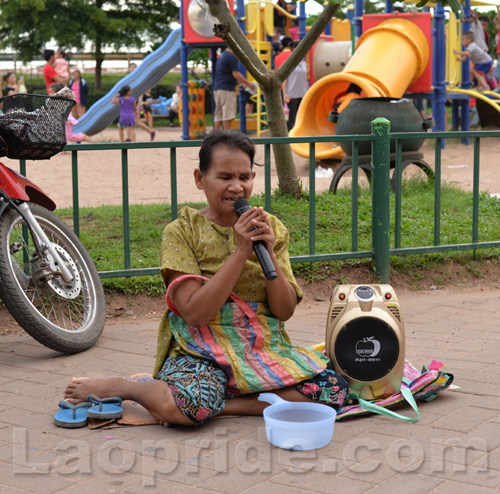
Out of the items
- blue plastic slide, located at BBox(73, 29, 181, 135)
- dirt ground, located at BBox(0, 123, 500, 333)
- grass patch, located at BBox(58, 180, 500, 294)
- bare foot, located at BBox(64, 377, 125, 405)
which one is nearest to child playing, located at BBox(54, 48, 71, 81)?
blue plastic slide, located at BBox(73, 29, 181, 135)

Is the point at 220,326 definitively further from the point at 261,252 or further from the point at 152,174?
the point at 152,174

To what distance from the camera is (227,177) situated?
3.16 m

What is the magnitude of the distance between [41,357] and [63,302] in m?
0.43

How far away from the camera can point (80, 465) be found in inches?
107

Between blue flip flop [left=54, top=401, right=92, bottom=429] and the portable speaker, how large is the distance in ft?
3.38

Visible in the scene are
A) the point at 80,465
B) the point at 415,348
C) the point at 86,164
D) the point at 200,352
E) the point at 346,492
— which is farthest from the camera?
the point at 86,164

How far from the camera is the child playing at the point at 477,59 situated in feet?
48.2

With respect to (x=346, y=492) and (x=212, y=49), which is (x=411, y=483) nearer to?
(x=346, y=492)

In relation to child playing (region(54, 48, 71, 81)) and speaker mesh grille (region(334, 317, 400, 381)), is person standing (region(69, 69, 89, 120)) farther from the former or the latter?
speaker mesh grille (region(334, 317, 400, 381))

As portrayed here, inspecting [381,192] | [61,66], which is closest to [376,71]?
[381,192]

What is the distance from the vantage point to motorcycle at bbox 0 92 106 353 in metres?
4.04

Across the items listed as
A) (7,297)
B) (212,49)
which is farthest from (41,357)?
(212,49)

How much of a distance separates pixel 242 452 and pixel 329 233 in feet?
11.5

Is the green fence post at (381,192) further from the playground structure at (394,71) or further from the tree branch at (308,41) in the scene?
the playground structure at (394,71)
